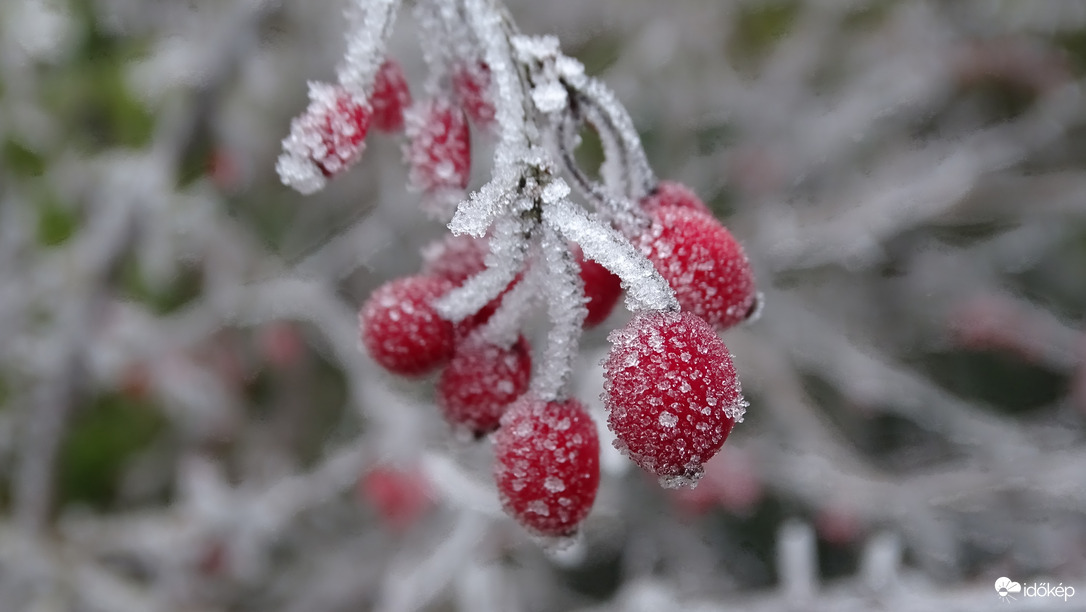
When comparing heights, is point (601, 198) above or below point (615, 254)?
above

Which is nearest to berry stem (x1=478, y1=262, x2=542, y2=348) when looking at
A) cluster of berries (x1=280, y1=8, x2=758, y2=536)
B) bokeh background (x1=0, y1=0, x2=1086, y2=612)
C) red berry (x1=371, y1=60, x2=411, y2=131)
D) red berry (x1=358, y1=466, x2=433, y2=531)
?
cluster of berries (x1=280, y1=8, x2=758, y2=536)

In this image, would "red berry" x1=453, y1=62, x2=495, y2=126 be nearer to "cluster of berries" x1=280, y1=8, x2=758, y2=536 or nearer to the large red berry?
"cluster of berries" x1=280, y1=8, x2=758, y2=536

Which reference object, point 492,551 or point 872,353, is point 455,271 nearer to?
point 492,551

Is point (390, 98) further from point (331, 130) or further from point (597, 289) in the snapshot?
point (597, 289)

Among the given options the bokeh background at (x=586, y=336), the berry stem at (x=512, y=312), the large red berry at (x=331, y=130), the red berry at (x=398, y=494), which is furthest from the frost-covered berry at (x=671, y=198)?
the red berry at (x=398, y=494)

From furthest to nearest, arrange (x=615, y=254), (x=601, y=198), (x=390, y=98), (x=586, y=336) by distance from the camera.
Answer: (x=586, y=336) < (x=390, y=98) < (x=601, y=198) < (x=615, y=254)

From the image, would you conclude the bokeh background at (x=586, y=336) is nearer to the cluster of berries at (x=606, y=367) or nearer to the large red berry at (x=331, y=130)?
the cluster of berries at (x=606, y=367)

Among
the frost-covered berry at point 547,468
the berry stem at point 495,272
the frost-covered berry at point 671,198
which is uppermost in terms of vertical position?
the frost-covered berry at point 671,198

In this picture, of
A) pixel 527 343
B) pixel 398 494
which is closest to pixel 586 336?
pixel 398 494
